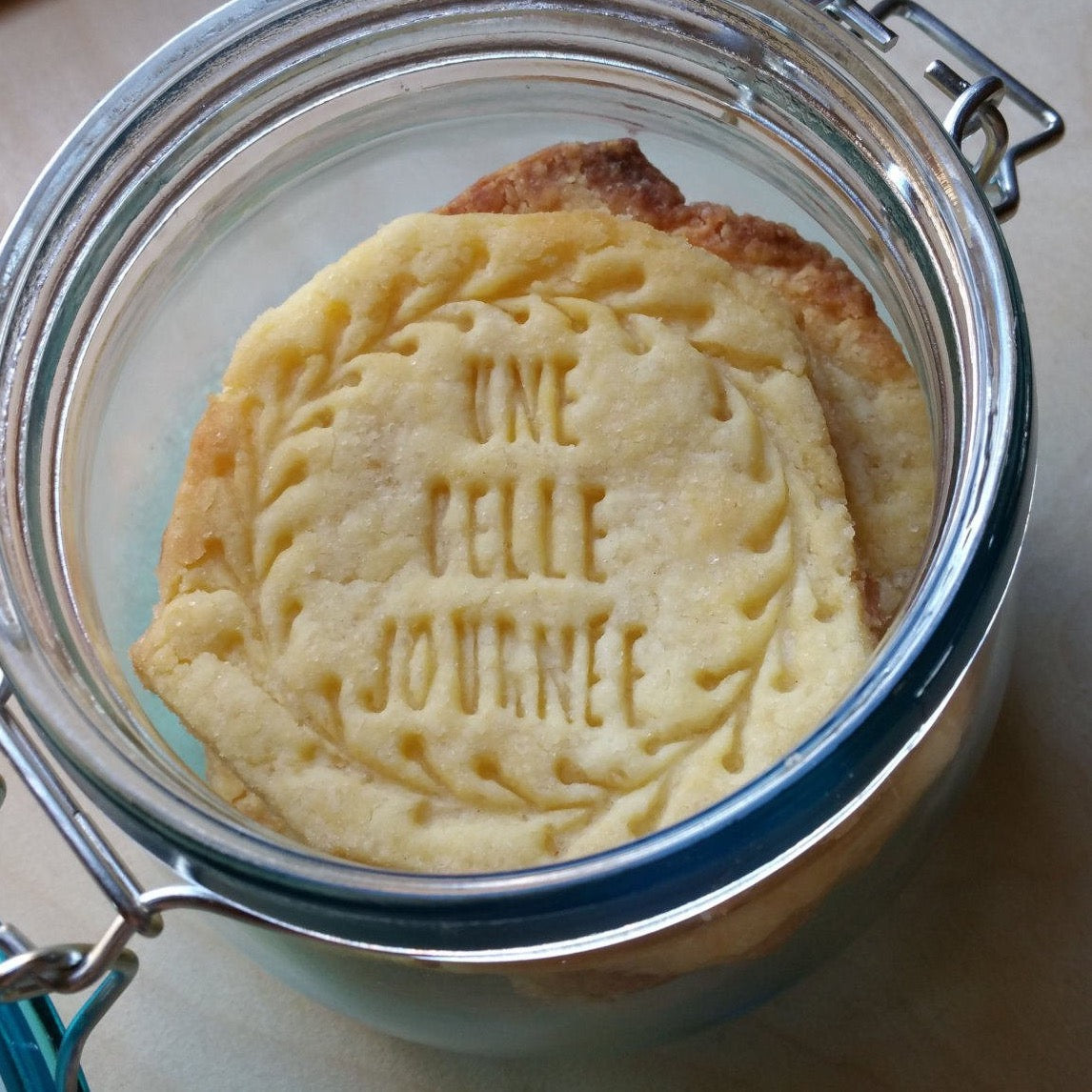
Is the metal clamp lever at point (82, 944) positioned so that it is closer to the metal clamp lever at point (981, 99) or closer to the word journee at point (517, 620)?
the word journee at point (517, 620)

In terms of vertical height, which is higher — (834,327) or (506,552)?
(834,327)

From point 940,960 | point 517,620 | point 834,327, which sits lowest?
point 940,960

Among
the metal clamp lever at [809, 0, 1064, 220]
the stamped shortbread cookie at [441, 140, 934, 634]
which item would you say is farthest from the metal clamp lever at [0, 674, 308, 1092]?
the metal clamp lever at [809, 0, 1064, 220]

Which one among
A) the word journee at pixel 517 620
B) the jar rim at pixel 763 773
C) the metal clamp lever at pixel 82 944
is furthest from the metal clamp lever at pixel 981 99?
the metal clamp lever at pixel 82 944

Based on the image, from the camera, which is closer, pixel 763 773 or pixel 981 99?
pixel 763 773

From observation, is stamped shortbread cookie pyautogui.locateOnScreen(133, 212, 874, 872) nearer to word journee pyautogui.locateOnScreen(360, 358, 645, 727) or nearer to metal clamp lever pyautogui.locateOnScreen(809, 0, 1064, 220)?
word journee pyautogui.locateOnScreen(360, 358, 645, 727)

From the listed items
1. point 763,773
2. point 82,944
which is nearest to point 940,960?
point 763,773

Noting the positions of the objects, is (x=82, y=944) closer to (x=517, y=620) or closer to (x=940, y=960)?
(x=517, y=620)
